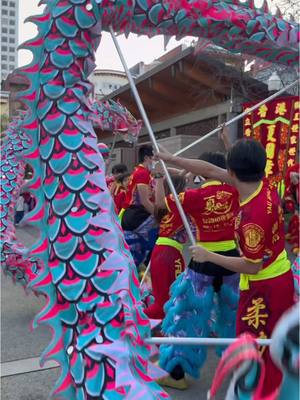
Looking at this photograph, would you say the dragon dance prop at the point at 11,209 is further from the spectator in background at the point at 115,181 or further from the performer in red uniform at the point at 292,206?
the performer in red uniform at the point at 292,206

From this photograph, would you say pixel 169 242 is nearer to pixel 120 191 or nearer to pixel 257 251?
pixel 257 251

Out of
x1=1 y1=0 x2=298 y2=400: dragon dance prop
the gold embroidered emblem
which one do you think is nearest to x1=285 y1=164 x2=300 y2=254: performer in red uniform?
the gold embroidered emblem

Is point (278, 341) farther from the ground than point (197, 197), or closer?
closer

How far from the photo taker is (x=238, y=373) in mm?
881

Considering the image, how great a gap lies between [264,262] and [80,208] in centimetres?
100

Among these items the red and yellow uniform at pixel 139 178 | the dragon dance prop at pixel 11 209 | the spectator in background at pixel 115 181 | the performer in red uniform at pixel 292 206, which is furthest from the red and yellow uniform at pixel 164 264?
the performer in red uniform at pixel 292 206

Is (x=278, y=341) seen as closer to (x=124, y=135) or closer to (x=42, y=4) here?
(x=42, y=4)

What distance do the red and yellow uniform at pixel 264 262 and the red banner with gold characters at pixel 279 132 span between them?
16.6 ft

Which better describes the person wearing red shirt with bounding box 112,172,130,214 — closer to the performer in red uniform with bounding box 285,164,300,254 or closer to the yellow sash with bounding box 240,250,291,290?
the performer in red uniform with bounding box 285,164,300,254

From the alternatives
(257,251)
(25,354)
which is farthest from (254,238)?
(25,354)

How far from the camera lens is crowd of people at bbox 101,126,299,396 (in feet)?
6.78

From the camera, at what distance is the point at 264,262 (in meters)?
2.10

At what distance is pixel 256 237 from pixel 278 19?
0.88 m

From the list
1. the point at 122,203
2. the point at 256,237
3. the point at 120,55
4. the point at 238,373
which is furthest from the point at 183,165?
the point at 122,203
